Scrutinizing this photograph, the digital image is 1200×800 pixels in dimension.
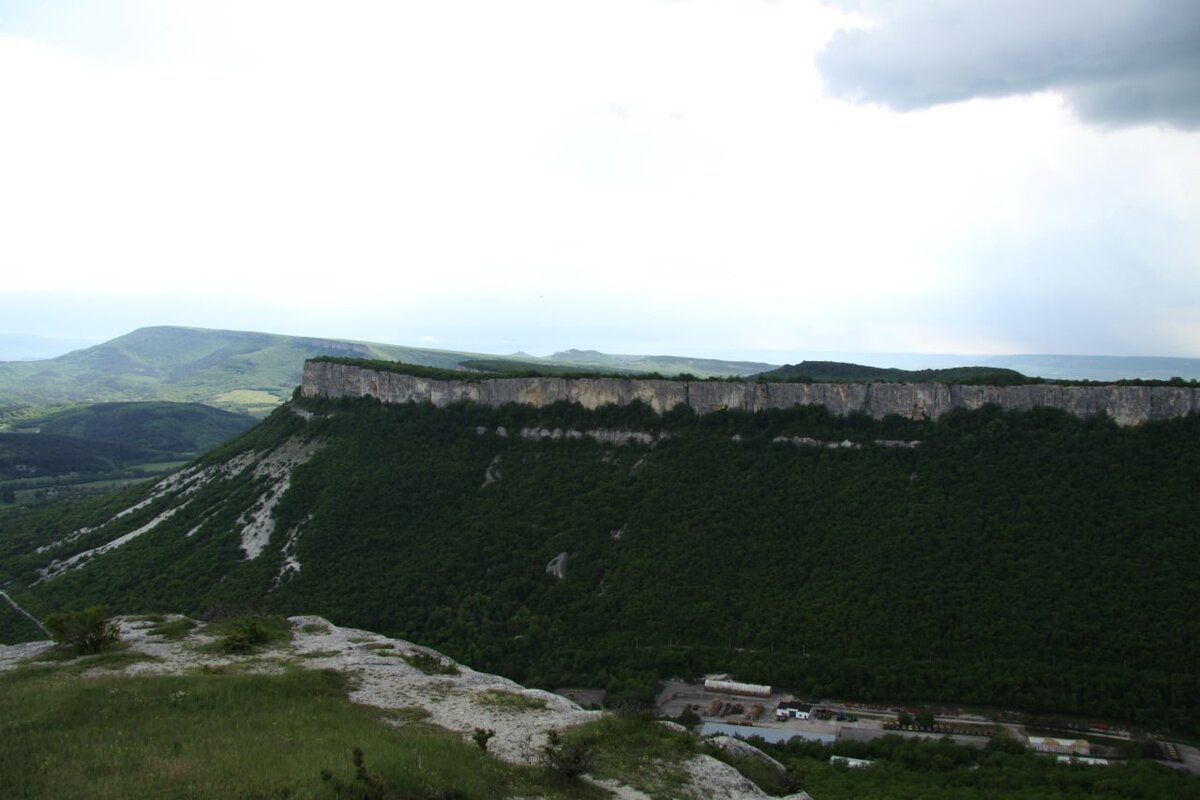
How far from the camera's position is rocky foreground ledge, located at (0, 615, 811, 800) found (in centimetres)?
2539

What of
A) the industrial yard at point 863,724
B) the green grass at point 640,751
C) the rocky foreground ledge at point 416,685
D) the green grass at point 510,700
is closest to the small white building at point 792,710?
the industrial yard at point 863,724

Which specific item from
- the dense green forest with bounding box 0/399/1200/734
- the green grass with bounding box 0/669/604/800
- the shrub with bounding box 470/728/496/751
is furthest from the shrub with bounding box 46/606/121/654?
the dense green forest with bounding box 0/399/1200/734

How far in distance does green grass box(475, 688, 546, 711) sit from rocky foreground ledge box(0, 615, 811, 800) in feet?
0.16

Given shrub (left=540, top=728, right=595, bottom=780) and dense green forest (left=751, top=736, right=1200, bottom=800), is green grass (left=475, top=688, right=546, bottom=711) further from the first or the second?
dense green forest (left=751, top=736, right=1200, bottom=800)

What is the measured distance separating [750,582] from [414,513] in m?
29.0

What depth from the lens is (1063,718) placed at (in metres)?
46.9

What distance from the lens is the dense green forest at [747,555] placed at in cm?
4944

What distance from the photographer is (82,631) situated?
32.7 meters

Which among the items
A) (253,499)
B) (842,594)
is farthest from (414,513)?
(842,594)

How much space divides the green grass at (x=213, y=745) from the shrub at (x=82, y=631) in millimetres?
3416

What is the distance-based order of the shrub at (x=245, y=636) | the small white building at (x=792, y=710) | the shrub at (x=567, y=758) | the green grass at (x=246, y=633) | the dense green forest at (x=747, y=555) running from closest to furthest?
the shrub at (x=567, y=758) < the shrub at (x=245, y=636) < the green grass at (x=246, y=633) < the small white building at (x=792, y=710) < the dense green forest at (x=747, y=555)

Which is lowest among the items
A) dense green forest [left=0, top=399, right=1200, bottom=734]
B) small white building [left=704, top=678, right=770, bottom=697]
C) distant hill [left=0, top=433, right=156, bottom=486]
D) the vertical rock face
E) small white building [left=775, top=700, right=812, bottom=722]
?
distant hill [left=0, top=433, right=156, bottom=486]

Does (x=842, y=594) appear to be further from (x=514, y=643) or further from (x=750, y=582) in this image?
(x=514, y=643)

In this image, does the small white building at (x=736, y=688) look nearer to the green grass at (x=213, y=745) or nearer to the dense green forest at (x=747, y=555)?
the dense green forest at (x=747, y=555)
